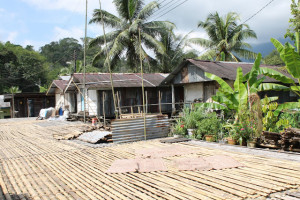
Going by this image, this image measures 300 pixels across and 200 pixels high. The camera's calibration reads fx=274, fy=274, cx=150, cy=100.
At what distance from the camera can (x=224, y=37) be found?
80.6 ft

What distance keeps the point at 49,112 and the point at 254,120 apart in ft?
61.1

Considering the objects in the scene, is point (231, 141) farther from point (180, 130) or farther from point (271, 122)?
point (180, 130)

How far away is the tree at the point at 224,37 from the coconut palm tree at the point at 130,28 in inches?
154

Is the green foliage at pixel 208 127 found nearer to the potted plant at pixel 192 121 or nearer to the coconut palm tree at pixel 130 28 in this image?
the potted plant at pixel 192 121

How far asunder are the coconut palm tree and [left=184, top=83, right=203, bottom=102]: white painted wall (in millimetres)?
7384

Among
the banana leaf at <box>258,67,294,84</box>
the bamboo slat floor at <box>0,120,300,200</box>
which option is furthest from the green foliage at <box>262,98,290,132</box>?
the bamboo slat floor at <box>0,120,300,200</box>

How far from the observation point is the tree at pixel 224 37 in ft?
78.4

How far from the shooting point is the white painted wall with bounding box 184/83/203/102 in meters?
14.5

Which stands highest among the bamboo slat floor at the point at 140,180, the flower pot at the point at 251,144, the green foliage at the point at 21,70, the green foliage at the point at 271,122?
the green foliage at the point at 21,70

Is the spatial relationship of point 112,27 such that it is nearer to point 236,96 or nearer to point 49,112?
point 49,112

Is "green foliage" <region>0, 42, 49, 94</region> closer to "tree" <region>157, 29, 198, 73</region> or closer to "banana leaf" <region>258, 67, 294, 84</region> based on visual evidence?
"tree" <region>157, 29, 198, 73</region>

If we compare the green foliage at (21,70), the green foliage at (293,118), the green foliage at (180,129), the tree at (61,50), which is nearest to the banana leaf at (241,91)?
the green foliage at (293,118)

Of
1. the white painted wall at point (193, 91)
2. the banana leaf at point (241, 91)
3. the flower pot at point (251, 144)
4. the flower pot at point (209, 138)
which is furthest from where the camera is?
the white painted wall at point (193, 91)

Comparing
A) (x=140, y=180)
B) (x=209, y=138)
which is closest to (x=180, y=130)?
(x=209, y=138)
